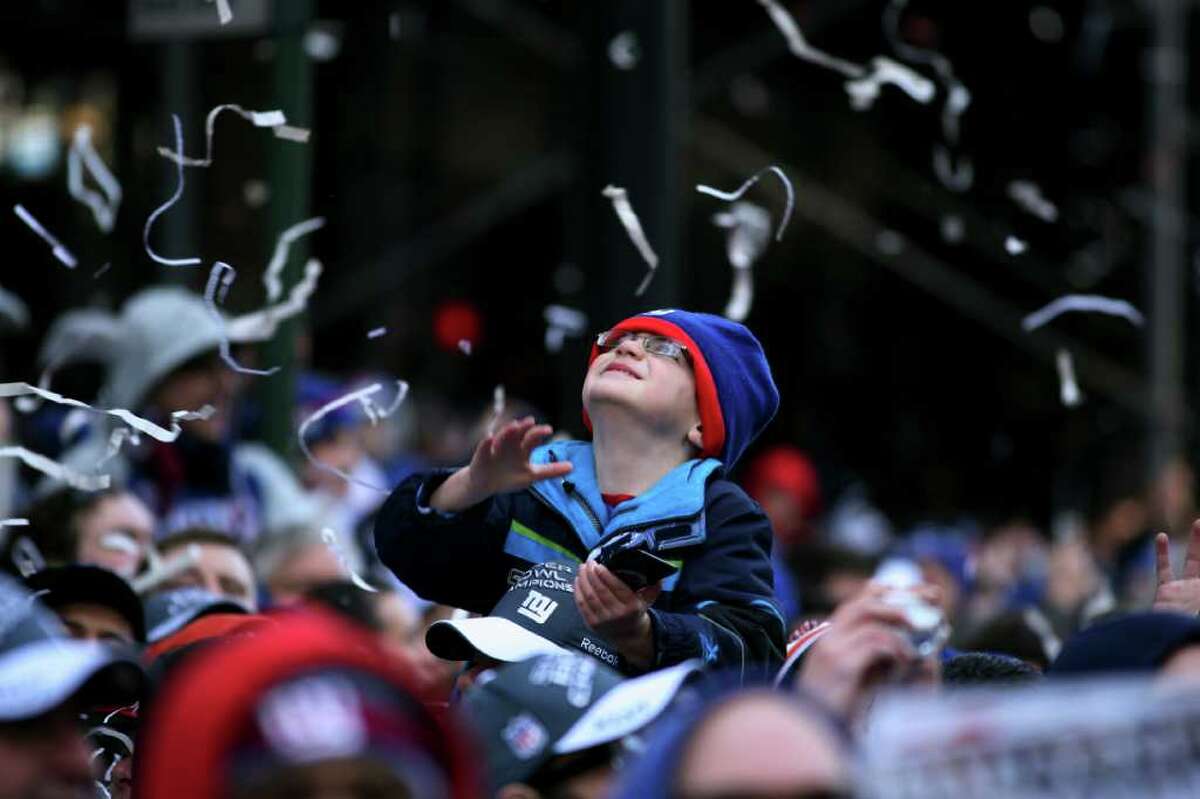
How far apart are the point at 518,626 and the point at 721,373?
75cm

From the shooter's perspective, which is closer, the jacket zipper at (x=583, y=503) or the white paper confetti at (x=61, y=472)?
the jacket zipper at (x=583, y=503)

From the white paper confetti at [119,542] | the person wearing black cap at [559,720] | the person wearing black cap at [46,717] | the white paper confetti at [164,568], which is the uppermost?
the person wearing black cap at [46,717]

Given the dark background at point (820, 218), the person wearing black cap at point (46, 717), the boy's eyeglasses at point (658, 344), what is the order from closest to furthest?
the person wearing black cap at point (46, 717) < the boy's eyeglasses at point (658, 344) < the dark background at point (820, 218)

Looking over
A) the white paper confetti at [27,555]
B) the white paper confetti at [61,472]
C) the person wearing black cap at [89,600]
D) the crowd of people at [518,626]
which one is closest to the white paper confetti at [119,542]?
the crowd of people at [518,626]

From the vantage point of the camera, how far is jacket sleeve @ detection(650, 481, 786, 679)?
3727 millimetres

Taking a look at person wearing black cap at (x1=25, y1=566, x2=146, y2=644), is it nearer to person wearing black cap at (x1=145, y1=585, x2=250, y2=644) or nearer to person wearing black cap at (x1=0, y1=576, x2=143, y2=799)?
person wearing black cap at (x1=145, y1=585, x2=250, y2=644)

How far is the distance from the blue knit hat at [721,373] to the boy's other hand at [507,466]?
0.46 m

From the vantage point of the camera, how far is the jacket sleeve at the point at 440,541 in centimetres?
401

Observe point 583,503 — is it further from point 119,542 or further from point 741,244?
point 119,542

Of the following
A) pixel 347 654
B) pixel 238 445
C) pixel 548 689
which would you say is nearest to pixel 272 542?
pixel 238 445

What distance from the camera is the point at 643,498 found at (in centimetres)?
396

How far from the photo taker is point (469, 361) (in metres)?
13.3

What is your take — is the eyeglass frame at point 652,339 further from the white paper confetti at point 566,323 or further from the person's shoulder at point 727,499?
the white paper confetti at point 566,323

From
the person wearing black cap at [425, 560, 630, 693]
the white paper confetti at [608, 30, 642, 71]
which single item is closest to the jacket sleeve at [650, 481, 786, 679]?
the person wearing black cap at [425, 560, 630, 693]
